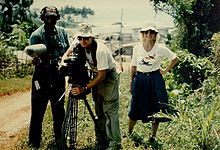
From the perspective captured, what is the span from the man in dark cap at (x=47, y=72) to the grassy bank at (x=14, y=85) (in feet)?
12.4

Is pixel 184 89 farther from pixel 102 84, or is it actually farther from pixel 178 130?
pixel 102 84

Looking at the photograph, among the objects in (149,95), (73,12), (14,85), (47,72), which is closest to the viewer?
(47,72)

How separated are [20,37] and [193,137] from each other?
36.4 feet

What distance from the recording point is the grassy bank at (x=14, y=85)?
261 inches

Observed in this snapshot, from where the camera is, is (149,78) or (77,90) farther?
(149,78)

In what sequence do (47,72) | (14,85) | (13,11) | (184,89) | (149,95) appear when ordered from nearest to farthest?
(47,72) → (149,95) → (184,89) → (14,85) → (13,11)

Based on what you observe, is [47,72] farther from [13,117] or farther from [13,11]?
[13,11]

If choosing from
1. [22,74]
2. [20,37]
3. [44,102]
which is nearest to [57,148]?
[44,102]

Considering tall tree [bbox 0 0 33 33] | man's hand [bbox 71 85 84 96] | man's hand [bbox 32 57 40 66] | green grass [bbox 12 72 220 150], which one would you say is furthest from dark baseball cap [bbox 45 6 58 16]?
tall tree [bbox 0 0 33 33]

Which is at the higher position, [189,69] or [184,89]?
[189,69]

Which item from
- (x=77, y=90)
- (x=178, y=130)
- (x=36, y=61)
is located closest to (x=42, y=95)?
(x=36, y=61)

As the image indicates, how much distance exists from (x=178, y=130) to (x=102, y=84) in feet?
3.76

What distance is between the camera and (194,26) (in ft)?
18.6

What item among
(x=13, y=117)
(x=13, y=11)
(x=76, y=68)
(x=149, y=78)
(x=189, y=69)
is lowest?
(x=13, y=117)
